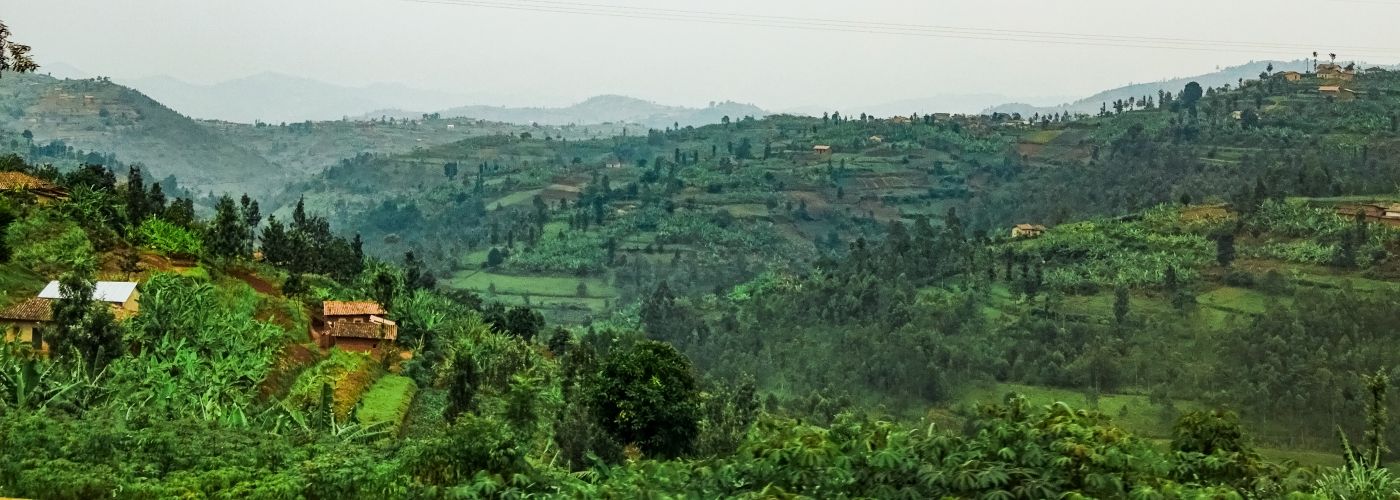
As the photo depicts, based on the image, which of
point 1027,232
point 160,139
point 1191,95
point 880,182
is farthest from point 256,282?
point 160,139

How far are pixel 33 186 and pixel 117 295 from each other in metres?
11.5

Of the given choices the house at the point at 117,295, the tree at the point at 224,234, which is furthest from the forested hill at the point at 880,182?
the house at the point at 117,295

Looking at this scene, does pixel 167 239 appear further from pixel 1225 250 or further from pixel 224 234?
pixel 1225 250

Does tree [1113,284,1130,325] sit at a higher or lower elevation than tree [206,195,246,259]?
lower

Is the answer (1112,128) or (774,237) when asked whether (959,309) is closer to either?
(774,237)

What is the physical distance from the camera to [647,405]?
2053 cm

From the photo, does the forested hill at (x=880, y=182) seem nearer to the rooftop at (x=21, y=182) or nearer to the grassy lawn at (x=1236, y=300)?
the grassy lawn at (x=1236, y=300)

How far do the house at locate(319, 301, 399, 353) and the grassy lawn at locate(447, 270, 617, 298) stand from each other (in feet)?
146

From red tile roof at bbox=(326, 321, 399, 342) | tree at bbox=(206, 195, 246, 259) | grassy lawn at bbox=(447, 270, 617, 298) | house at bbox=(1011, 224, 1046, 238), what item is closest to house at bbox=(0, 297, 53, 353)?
red tile roof at bbox=(326, 321, 399, 342)

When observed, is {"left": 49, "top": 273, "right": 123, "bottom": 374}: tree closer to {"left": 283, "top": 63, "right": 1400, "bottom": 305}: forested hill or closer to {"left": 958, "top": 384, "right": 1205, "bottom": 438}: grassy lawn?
{"left": 958, "top": 384, "right": 1205, "bottom": 438}: grassy lawn

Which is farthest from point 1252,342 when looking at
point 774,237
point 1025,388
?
point 774,237

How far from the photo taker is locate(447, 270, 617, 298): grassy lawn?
239 ft

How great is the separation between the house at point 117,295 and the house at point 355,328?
161 inches

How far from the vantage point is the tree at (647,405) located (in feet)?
67.5
